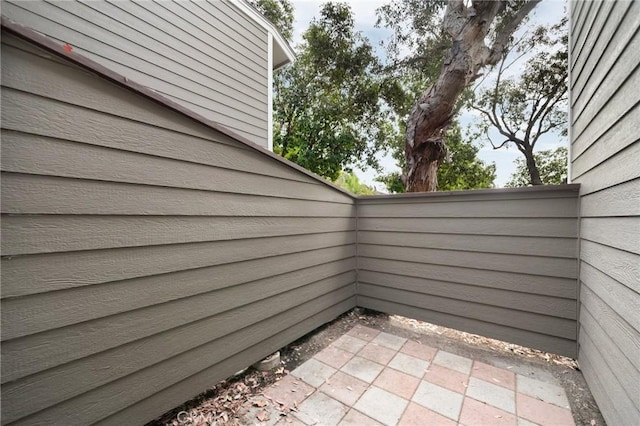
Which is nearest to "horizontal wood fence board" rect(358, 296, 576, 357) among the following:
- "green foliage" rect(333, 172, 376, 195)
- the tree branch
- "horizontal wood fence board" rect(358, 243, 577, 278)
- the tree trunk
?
"horizontal wood fence board" rect(358, 243, 577, 278)

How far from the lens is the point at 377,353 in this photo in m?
2.35

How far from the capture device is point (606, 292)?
155 cm

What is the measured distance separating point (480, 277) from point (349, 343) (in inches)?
55.4

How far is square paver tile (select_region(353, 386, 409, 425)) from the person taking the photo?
1620mm

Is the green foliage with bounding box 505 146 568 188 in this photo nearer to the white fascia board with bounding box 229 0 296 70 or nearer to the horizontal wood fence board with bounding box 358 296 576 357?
the white fascia board with bounding box 229 0 296 70

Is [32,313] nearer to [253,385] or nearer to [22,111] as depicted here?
[22,111]

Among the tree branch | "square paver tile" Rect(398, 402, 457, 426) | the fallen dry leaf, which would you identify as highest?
Answer: the tree branch

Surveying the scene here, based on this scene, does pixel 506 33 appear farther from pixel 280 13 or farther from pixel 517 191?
pixel 280 13

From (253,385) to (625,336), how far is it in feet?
7.19

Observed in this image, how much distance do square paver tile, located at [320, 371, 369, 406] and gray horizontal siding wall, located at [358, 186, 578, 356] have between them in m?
1.21

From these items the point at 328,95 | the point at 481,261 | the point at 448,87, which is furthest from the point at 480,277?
the point at 328,95

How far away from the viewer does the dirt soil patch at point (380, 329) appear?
162 cm

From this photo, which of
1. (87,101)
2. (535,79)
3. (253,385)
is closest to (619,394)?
(253,385)

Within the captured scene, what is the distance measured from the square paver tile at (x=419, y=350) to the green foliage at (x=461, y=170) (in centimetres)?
963
